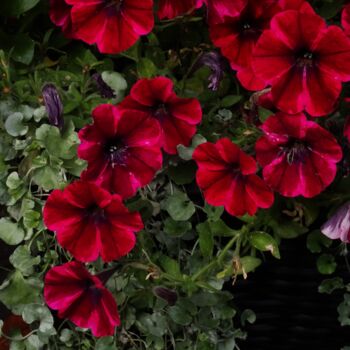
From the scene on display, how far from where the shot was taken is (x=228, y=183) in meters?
0.88

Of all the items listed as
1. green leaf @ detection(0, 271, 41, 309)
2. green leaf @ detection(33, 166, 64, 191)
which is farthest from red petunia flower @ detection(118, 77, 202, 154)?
green leaf @ detection(0, 271, 41, 309)

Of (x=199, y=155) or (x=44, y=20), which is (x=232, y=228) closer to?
(x=199, y=155)

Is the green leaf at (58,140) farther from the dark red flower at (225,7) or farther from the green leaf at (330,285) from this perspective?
the green leaf at (330,285)

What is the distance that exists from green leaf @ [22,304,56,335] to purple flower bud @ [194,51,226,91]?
30 cm

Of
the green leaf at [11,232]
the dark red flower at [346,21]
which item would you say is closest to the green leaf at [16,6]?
the green leaf at [11,232]

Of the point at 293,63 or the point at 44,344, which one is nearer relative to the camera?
the point at 293,63

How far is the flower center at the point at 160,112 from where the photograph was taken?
2.96 ft

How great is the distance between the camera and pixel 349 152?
0.91 meters

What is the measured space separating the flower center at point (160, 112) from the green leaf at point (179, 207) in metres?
0.08

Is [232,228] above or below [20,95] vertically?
below

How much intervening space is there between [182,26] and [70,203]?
0.27 m

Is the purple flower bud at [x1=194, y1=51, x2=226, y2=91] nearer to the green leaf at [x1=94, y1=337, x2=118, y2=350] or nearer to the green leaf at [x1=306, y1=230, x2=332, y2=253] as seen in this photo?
the green leaf at [x1=306, y1=230, x2=332, y2=253]

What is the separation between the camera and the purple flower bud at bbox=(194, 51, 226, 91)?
925 millimetres

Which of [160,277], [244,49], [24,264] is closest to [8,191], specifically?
[24,264]
